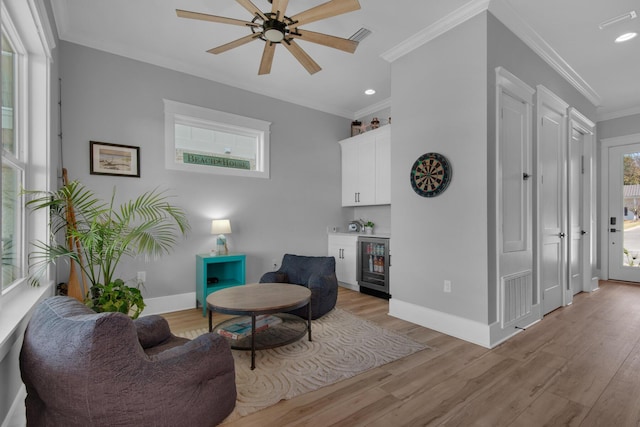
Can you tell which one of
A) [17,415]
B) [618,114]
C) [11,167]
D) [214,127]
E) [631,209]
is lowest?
[17,415]

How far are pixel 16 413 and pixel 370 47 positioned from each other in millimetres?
4037

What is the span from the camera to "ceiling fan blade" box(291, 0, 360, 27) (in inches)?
82.2

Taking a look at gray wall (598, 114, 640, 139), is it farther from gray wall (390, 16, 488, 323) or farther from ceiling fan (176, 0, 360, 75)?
ceiling fan (176, 0, 360, 75)

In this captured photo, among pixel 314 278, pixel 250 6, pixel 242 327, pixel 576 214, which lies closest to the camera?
pixel 250 6

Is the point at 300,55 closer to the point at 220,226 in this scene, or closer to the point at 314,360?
the point at 220,226

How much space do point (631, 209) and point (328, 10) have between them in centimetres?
607

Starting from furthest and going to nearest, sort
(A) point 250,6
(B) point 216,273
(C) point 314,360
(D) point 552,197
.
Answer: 1. (B) point 216,273
2. (D) point 552,197
3. (C) point 314,360
4. (A) point 250,6

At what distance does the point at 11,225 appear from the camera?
6.76 ft

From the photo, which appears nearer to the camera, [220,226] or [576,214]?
[220,226]

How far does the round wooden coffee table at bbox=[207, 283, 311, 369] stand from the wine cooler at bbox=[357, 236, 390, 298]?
1557 mm

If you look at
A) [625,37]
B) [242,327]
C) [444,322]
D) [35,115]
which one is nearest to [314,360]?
[242,327]

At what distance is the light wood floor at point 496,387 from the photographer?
1745 mm

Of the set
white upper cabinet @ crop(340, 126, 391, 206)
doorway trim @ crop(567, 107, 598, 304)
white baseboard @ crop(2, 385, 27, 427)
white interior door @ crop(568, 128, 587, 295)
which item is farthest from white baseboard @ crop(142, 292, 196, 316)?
doorway trim @ crop(567, 107, 598, 304)

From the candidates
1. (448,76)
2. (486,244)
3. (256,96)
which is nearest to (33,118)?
(256,96)
